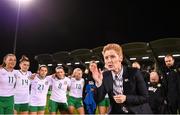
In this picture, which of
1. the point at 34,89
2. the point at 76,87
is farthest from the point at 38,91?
the point at 76,87

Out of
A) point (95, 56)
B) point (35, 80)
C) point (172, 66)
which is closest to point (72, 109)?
point (35, 80)

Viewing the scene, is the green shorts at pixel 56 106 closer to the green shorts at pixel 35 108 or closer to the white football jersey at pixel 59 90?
the white football jersey at pixel 59 90

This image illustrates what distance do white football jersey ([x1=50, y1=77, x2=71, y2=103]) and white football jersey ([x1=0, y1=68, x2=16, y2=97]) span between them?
3.10m

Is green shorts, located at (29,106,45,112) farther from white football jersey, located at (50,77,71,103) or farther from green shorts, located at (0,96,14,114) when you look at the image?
green shorts, located at (0,96,14,114)

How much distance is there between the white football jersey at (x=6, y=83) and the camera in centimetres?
880

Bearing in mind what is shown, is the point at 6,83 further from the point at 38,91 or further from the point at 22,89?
the point at 38,91

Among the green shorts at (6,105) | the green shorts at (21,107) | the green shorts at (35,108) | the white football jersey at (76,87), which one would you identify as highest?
the white football jersey at (76,87)

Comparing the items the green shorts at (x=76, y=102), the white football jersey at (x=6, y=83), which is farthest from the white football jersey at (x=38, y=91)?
the white football jersey at (x=6, y=83)

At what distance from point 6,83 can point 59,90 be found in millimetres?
3340

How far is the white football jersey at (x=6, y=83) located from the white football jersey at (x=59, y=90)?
10.2 ft

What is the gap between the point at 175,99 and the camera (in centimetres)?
807

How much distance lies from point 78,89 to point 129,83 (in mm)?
8888

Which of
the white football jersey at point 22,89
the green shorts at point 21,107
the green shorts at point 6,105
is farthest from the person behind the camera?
the green shorts at point 21,107

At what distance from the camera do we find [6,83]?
29.0 feet
